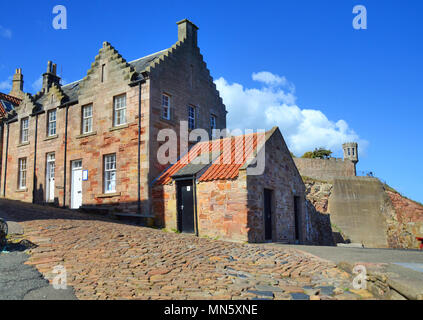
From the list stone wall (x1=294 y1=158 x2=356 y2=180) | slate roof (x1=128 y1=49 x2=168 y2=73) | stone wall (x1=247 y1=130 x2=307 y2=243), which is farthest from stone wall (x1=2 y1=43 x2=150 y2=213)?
stone wall (x1=294 y1=158 x2=356 y2=180)

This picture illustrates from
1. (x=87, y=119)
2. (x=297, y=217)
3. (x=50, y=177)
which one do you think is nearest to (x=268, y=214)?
(x=297, y=217)

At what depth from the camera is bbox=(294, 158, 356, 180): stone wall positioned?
3484 centimetres

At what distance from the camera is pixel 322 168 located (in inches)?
1404

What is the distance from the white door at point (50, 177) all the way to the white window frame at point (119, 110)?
621 cm

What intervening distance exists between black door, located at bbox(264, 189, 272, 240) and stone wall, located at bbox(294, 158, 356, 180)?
19200 millimetres

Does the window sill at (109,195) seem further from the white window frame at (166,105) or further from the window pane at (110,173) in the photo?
the white window frame at (166,105)

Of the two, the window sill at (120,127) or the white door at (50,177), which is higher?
the window sill at (120,127)

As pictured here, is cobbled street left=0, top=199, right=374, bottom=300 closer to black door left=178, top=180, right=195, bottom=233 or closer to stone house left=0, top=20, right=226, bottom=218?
black door left=178, top=180, right=195, bottom=233

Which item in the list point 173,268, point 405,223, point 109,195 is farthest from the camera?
point 405,223

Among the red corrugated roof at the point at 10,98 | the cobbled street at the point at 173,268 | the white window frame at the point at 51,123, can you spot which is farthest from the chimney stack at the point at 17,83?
the cobbled street at the point at 173,268

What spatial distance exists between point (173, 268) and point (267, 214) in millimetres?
8949

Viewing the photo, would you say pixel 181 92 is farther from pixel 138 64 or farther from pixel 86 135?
pixel 86 135

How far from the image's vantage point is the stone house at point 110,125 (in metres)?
18.2
